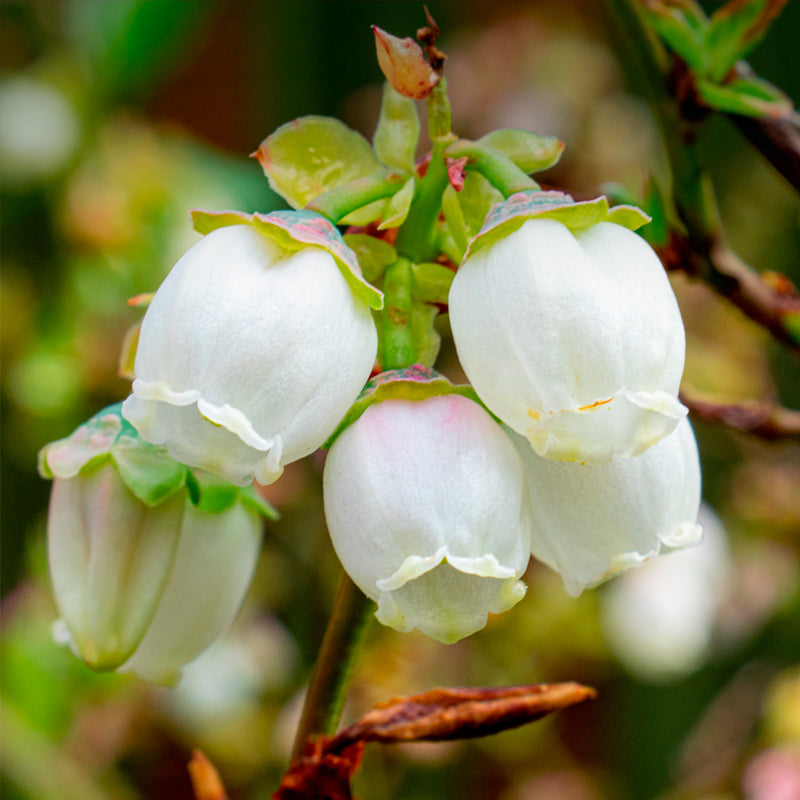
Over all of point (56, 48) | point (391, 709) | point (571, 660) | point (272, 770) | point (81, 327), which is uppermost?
point (391, 709)

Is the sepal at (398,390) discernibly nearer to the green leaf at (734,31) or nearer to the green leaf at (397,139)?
the green leaf at (397,139)

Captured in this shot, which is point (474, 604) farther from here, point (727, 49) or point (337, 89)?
point (337, 89)

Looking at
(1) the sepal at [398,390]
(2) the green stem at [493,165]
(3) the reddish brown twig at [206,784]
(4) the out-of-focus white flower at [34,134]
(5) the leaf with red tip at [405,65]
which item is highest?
(5) the leaf with red tip at [405,65]

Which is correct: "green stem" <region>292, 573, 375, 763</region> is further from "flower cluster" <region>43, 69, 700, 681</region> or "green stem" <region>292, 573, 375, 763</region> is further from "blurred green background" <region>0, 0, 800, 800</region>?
"blurred green background" <region>0, 0, 800, 800</region>

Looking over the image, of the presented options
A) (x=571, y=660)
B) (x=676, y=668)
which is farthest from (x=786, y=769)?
(x=571, y=660)

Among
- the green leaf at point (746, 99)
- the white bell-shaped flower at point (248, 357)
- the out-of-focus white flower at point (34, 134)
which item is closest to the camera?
the white bell-shaped flower at point (248, 357)

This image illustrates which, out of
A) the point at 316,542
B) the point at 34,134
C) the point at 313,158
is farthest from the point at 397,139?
the point at 34,134

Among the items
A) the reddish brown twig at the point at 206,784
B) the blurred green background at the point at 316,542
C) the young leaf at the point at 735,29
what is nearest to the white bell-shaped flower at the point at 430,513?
the reddish brown twig at the point at 206,784
